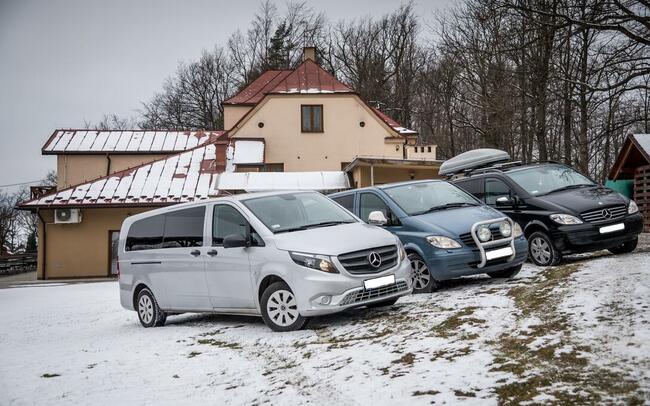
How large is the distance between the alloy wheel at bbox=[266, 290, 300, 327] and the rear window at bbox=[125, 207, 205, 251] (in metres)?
1.80

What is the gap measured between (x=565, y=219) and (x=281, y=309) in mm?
5548

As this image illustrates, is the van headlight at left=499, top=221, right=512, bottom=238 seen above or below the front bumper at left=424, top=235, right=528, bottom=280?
above

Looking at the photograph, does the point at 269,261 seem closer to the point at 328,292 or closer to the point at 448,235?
the point at 328,292

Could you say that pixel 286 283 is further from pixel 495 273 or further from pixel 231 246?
pixel 495 273

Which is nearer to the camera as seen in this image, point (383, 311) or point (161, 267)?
point (383, 311)

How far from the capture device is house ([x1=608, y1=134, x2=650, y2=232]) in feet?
77.2

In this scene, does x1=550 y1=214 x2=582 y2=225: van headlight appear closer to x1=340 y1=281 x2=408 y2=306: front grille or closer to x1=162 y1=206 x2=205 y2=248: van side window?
x1=340 y1=281 x2=408 y2=306: front grille

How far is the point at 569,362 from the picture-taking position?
469 centimetres

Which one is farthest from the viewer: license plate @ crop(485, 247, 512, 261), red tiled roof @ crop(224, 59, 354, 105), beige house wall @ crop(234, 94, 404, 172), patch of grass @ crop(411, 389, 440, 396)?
red tiled roof @ crop(224, 59, 354, 105)

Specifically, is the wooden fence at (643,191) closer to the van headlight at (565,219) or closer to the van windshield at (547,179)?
the van windshield at (547,179)

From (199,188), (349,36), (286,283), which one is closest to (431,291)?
(286,283)

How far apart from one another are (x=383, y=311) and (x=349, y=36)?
1841 inches

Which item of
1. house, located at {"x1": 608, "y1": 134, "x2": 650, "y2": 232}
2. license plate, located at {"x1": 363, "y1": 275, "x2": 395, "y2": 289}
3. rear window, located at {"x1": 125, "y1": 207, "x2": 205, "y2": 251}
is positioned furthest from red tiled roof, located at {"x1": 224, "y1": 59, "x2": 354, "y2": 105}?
license plate, located at {"x1": 363, "y1": 275, "x2": 395, "y2": 289}

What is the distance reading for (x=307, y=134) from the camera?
32688 millimetres
